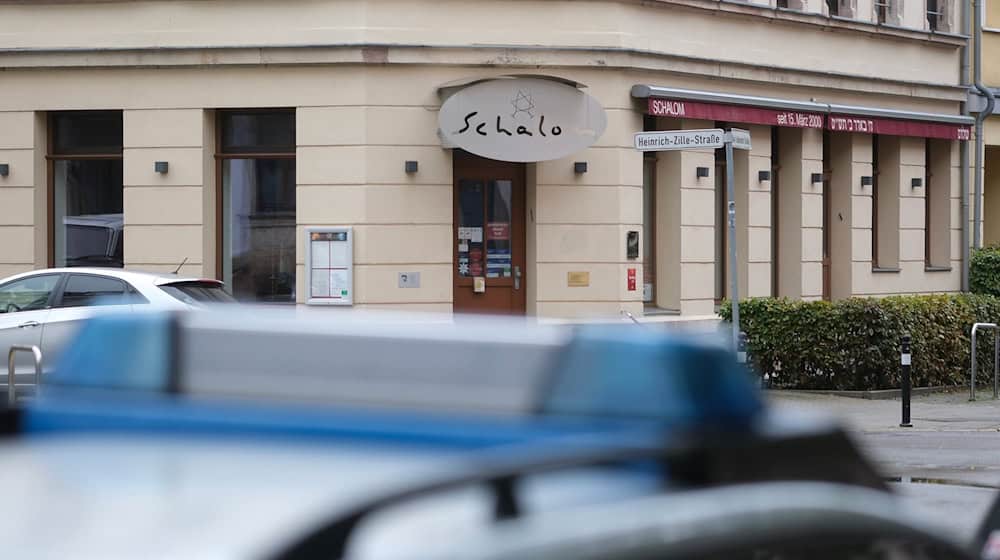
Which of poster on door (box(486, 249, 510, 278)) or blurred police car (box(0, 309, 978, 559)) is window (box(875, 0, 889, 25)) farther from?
blurred police car (box(0, 309, 978, 559))

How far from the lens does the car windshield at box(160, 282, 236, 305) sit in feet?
47.8

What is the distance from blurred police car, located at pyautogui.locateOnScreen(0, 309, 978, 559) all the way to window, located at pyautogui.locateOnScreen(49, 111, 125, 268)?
18.1 metres

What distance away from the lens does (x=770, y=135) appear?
74.4 ft

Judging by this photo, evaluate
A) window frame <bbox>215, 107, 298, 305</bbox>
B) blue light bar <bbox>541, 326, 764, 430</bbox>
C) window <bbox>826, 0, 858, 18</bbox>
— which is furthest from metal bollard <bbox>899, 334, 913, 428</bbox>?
blue light bar <bbox>541, 326, 764, 430</bbox>

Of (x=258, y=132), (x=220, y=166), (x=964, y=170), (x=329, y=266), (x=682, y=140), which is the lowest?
(x=329, y=266)

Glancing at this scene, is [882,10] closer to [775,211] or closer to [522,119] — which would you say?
[775,211]

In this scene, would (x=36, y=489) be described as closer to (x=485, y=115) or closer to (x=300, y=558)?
(x=300, y=558)

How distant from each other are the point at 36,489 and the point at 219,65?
18.0 metres

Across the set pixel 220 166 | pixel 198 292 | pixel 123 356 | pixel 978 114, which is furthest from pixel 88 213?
pixel 123 356

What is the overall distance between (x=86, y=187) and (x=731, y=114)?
30.0 ft

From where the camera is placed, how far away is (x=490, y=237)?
19.9m

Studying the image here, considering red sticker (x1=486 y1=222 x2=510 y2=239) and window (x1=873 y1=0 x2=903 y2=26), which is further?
window (x1=873 y1=0 x2=903 y2=26)

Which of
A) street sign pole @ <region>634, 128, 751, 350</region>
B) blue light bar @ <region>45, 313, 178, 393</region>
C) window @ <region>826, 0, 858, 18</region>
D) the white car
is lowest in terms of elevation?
the white car

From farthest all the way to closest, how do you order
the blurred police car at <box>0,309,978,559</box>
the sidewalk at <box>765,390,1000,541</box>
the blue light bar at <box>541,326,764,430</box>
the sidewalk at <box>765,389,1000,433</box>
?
the sidewalk at <box>765,389,1000,433</box> → the sidewalk at <box>765,390,1000,541</box> → the blue light bar at <box>541,326,764,430</box> → the blurred police car at <box>0,309,978,559</box>
